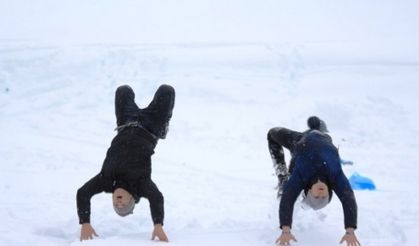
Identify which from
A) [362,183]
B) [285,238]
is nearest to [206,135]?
[362,183]

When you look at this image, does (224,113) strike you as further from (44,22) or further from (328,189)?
(44,22)

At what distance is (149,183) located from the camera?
14.5 feet

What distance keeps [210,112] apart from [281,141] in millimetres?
4312

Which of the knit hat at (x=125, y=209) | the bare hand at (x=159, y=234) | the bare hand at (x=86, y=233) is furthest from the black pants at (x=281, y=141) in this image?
the bare hand at (x=86, y=233)

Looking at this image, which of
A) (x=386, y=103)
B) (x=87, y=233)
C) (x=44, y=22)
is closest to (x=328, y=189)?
(x=87, y=233)

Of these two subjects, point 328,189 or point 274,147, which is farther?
point 274,147

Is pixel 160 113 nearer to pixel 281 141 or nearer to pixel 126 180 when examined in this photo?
pixel 126 180

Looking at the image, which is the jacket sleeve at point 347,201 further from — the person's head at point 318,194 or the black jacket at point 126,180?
the black jacket at point 126,180

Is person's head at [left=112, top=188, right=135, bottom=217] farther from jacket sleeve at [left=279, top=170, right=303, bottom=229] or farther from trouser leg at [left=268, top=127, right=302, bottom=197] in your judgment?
trouser leg at [left=268, top=127, right=302, bottom=197]

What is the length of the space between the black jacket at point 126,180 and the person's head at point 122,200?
2.5 inches

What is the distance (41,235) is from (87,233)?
0.70 m

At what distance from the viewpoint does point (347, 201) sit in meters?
4.17

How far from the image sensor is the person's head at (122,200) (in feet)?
14.0

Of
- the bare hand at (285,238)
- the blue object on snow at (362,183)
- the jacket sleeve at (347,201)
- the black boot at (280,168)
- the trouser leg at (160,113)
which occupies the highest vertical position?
the trouser leg at (160,113)
